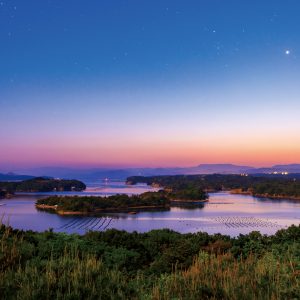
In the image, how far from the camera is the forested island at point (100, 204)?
108m

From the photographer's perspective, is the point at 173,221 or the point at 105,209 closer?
the point at 173,221

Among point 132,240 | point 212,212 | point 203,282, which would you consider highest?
point 203,282

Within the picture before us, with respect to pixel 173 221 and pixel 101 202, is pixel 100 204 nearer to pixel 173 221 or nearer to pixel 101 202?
pixel 101 202

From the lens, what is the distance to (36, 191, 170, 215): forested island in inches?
4272

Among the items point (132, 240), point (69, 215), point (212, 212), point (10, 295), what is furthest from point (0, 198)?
point (10, 295)

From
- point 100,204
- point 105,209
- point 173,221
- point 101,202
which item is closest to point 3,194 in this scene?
point 105,209

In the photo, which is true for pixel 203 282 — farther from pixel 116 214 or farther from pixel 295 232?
pixel 116 214

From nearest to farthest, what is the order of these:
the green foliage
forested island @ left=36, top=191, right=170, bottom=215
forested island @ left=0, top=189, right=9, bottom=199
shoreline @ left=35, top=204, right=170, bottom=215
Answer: shoreline @ left=35, top=204, right=170, bottom=215 → forested island @ left=36, top=191, right=170, bottom=215 → the green foliage → forested island @ left=0, top=189, right=9, bottom=199

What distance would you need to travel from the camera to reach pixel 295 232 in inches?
693

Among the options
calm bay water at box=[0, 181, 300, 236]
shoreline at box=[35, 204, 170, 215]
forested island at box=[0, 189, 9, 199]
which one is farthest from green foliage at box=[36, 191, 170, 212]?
forested island at box=[0, 189, 9, 199]

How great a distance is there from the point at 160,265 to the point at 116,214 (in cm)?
9539

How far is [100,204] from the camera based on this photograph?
114062 mm

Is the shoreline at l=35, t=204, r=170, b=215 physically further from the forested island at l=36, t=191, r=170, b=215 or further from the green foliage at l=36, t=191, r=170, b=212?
the green foliage at l=36, t=191, r=170, b=212

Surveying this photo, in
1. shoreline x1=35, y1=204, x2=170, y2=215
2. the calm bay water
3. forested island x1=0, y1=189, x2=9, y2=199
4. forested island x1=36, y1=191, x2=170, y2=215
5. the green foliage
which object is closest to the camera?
the calm bay water
